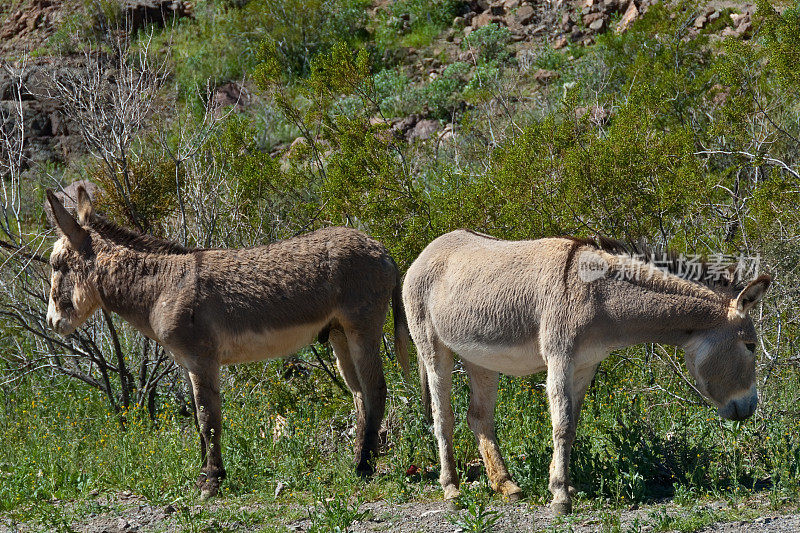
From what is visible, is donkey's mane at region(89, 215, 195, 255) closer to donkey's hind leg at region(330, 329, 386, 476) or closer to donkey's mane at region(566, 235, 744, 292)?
donkey's hind leg at region(330, 329, 386, 476)

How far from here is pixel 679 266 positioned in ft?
18.6

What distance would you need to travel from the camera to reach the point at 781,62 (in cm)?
866

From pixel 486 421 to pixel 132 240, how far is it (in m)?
3.48

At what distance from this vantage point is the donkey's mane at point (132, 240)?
7641mm

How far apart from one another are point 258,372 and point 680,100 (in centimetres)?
871

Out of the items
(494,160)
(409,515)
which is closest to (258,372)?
(494,160)

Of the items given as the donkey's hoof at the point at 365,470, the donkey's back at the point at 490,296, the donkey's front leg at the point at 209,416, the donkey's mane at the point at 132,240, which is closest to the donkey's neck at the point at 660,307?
the donkey's back at the point at 490,296

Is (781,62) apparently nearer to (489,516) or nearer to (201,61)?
(489,516)

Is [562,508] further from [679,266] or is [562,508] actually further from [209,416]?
[209,416]

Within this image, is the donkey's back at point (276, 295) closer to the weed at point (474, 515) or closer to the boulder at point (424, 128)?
the weed at point (474, 515)

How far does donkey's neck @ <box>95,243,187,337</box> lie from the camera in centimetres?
737

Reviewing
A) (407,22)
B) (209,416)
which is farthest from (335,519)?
(407,22)

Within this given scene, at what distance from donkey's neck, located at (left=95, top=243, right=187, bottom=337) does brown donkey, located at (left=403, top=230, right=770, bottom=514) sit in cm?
228

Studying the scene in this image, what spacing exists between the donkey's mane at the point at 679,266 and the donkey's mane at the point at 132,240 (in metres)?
3.76
